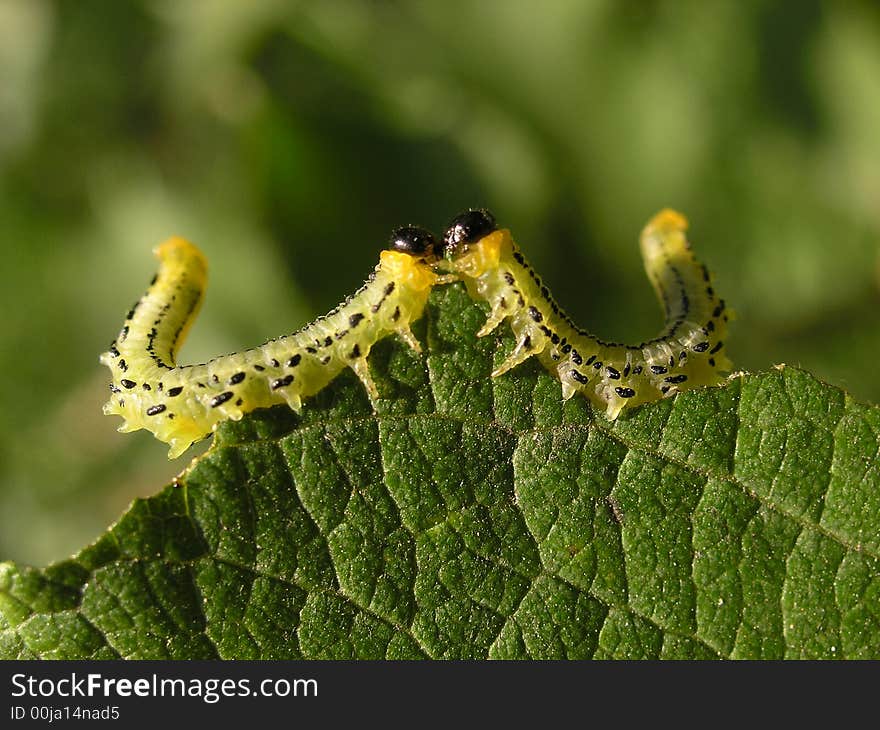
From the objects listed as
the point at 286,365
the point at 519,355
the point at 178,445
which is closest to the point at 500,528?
the point at 519,355

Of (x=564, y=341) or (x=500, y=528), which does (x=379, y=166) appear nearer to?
(x=564, y=341)

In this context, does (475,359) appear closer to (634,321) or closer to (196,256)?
(196,256)

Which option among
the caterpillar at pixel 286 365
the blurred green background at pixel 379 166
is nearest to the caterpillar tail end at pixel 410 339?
the caterpillar at pixel 286 365

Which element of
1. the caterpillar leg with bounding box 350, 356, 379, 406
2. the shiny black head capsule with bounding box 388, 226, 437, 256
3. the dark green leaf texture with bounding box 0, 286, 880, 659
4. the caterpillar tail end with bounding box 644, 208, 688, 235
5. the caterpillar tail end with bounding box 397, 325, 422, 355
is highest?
the caterpillar tail end with bounding box 644, 208, 688, 235

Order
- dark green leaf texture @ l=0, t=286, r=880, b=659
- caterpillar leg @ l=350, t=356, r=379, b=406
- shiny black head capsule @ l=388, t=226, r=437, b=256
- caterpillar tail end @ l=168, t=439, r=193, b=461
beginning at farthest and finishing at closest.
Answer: caterpillar tail end @ l=168, t=439, r=193, b=461
shiny black head capsule @ l=388, t=226, r=437, b=256
caterpillar leg @ l=350, t=356, r=379, b=406
dark green leaf texture @ l=0, t=286, r=880, b=659

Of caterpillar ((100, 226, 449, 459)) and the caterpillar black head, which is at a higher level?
the caterpillar black head

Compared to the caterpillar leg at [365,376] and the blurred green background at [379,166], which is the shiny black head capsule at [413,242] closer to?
the caterpillar leg at [365,376]

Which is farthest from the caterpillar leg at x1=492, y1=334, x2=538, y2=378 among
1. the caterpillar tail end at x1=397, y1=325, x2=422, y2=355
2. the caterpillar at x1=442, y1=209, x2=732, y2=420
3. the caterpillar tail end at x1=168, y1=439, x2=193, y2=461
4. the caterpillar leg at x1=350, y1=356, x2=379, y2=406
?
the caterpillar tail end at x1=168, y1=439, x2=193, y2=461

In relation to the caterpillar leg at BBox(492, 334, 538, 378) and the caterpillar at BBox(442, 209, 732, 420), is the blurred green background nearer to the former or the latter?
the caterpillar at BBox(442, 209, 732, 420)
